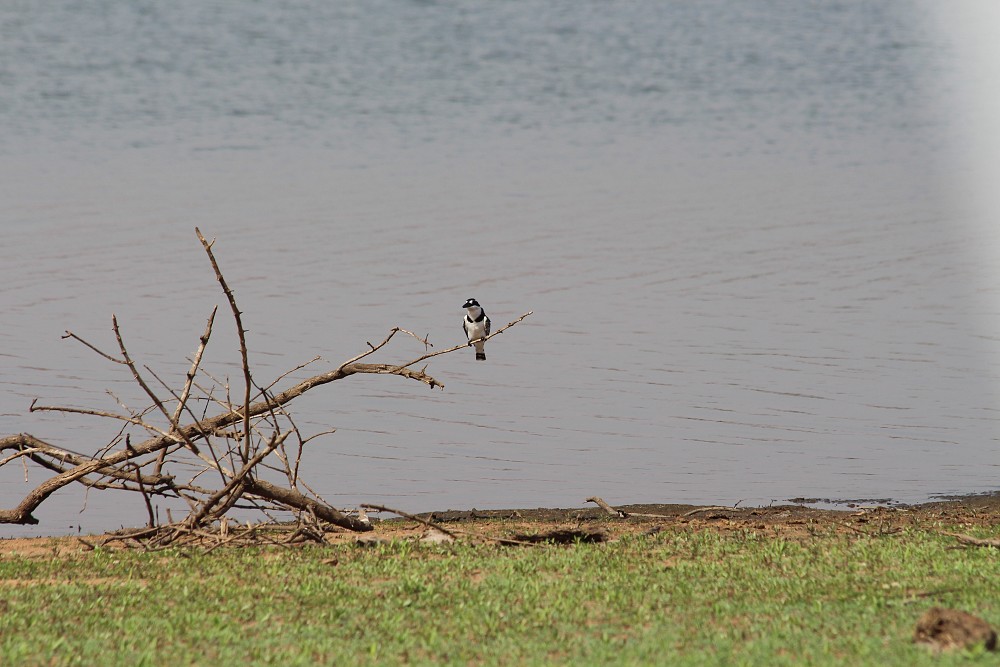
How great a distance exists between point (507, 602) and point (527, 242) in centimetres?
1783

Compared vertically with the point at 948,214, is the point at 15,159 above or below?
above

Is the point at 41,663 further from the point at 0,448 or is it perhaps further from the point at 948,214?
the point at 948,214

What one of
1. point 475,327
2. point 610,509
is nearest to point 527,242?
point 475,327

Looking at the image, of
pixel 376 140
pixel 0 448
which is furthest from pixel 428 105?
pixel 0 448

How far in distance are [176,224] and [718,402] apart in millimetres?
13974

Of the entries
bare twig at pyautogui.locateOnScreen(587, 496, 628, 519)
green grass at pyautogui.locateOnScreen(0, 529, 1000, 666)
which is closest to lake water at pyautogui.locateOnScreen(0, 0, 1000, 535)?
bare twig at pyautogui.locateOnScreen(587, 496, 628, 519)

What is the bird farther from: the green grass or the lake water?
the green grass

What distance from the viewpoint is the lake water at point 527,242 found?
1541cm

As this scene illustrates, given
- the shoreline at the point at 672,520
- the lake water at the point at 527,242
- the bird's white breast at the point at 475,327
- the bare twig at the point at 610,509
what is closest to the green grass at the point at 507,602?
the shoreline at the point at 672,520

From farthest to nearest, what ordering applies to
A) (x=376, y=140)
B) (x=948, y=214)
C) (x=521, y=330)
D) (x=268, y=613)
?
(x=376, y=140) < (x=948, y=214) < (x=521, y=330) < (x=268, y=613)

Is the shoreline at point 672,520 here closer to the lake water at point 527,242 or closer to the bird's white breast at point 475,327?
the lake water at point 527,242

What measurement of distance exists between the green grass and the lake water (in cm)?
298

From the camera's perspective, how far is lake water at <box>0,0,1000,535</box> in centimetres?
1541

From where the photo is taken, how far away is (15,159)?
3503 centimetres
